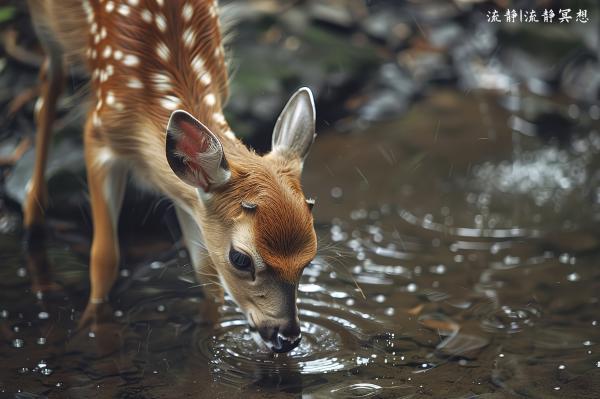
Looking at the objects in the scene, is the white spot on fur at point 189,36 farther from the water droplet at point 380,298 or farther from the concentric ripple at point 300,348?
the water droplet at point 380,298

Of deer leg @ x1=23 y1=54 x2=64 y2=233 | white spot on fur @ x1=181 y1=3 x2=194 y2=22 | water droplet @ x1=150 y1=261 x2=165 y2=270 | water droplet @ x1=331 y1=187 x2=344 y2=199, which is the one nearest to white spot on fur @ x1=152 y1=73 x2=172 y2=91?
white spot on fur @ x1=181 y1=3 x2=194 y2=22

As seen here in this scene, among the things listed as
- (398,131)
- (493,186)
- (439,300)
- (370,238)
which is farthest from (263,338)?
(398,131)

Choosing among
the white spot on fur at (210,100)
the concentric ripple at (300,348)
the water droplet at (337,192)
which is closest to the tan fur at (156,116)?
the white spot on fur at (210,100)

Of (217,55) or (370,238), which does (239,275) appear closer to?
(217,55)

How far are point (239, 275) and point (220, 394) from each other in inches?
21.4

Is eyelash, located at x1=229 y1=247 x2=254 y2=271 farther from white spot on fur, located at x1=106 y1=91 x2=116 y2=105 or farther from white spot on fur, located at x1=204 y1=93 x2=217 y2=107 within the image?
white spot on fur, located at x1=106 y1=91 x2=116 y2=105

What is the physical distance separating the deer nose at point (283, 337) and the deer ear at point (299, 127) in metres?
0.87

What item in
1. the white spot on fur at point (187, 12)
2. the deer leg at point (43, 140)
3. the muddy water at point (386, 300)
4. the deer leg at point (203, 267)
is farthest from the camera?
the deer leg at point (43, 140)

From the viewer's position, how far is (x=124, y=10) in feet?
17.4

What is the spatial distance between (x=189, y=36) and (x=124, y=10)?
15.0 inches

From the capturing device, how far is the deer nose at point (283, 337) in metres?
4.30

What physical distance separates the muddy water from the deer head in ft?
1.34

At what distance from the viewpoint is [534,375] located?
15.7 ft

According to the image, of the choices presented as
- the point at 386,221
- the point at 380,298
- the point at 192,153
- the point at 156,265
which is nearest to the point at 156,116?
the point at 192,153
